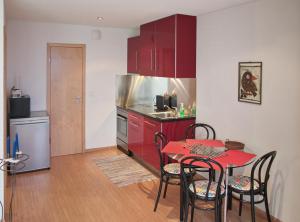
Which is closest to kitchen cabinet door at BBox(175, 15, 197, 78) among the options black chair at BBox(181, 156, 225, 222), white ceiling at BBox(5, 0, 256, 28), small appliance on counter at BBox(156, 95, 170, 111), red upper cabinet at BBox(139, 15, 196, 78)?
red upper cabinet at BBox(139, 15, 196, 78)

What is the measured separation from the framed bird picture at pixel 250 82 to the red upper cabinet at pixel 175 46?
97 centimetres

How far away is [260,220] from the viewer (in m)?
3.24

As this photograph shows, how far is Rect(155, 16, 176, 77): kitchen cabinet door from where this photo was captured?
4.29 meters

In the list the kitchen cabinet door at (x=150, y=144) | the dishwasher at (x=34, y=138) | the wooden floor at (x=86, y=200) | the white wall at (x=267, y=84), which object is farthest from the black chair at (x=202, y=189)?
the dishwasher at (x=34, y=138)

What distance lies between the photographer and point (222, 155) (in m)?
3.12

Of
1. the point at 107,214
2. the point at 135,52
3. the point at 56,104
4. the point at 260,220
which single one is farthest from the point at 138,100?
the point at 260,220

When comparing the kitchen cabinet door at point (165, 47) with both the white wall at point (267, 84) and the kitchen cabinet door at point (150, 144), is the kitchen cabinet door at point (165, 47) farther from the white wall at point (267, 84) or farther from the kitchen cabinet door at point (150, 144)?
the kitchen cabinet door at point (150, 144)

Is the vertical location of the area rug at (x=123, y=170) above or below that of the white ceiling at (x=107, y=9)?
below

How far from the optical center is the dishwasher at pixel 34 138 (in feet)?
14.7

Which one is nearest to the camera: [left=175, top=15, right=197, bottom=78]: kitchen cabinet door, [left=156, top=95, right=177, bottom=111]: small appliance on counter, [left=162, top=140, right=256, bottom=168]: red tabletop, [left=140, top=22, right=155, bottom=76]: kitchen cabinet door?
[left=162, top=140, right=256, bottom=168]: red tabletop

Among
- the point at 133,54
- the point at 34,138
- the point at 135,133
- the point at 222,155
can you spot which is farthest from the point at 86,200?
the point at 133,54

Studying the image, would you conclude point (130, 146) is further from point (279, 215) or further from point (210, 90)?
point (279, 215)

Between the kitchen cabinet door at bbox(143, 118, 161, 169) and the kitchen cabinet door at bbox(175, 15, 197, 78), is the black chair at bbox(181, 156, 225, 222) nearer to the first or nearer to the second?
the kitchen cabinet door at bbox(143, 118, 161, 169)

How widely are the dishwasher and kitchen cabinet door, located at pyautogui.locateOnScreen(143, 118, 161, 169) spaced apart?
1.53 m
